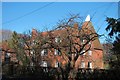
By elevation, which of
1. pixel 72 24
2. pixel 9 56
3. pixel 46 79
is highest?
pixel 72 24

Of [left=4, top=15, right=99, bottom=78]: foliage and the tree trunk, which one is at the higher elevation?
[left=4, top=15, right=99, bottom=78]: foliage

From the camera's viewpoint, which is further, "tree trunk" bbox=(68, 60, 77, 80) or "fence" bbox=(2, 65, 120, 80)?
"fence" bbox=(2, 65, 120, 80)

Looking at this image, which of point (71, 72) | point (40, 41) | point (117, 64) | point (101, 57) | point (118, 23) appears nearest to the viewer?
point (118, 23)

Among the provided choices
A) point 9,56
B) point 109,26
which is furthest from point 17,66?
point 109,26

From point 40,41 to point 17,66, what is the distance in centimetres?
372

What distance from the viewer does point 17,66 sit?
24797 mm

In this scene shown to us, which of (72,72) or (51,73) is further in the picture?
(51,73)

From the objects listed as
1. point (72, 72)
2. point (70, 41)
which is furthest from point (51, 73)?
point (70, 41)

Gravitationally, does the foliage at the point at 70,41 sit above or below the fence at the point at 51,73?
above

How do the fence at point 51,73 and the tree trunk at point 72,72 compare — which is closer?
the tree trunk at point 72,72

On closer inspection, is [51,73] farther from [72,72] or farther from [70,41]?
[70,41]

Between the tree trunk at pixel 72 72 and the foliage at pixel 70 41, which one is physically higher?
the foliage at pixel 70 41

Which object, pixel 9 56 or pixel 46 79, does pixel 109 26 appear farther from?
pixel 9 56

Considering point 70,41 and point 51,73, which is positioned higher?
point 70,41
